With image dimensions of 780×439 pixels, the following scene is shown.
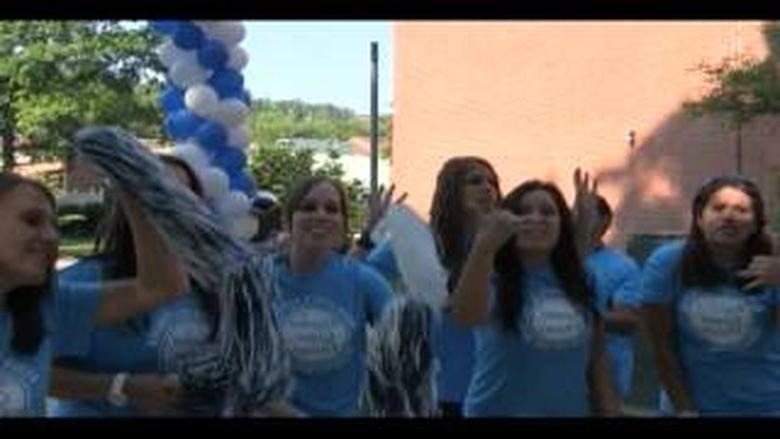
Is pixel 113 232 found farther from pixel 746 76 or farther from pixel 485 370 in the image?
pixel 746 76

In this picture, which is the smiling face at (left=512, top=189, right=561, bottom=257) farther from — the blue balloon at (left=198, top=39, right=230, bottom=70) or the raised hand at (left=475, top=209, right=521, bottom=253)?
the blue balloon at (left=198, top=39, right=230, bottom=70)

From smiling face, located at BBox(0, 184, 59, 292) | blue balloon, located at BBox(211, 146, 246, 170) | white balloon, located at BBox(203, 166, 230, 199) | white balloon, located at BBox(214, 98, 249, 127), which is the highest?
white balloon, located at BBox(214, 98, 249, 127)

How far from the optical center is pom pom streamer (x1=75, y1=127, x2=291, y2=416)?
2.20 meters

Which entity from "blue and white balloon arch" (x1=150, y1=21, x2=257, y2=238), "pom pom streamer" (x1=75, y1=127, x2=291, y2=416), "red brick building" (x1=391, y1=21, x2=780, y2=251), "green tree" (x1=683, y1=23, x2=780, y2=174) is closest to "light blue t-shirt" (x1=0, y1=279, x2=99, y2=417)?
"pom pom streamer" (x1=75, y1=127, x2=291, y2=416)

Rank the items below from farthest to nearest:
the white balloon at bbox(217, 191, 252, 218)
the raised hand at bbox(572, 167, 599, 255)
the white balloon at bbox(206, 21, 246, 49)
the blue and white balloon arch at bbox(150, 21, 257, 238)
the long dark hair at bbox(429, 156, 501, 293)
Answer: the blue and white balloon arch at bbox(150, 21, 257, 238) < the white balloon at bbox(206, 21, 246, 49) < the white balloon at bbox(217, 191, 252, 218) < the long dark hair at bbox(429, 156, 501, 293) < the raised hand at bbox(572, 167, 599, 255)

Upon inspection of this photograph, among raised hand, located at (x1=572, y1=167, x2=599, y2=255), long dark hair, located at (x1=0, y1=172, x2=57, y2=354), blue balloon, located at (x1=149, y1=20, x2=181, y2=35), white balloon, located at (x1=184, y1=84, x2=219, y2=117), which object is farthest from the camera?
white balloon, located at (x1=184, y1=84, x2=219, y2=117)

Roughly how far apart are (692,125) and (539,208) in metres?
19.8

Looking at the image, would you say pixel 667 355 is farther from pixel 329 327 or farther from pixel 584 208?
pixel 329 327

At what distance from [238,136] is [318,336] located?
1.71 meters

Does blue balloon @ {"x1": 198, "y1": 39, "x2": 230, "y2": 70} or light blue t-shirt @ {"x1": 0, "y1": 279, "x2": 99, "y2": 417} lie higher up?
blue balloon @ {"x1": 198, "y1": 39, "x2": 230, "y2": 70}

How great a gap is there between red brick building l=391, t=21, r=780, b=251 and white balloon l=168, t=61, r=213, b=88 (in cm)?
1609

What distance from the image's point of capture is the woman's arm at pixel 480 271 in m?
2.79

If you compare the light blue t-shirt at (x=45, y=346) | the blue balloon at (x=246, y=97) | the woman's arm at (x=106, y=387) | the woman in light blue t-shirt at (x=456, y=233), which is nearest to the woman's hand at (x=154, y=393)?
the woman's arm at (x=106, y=387)
